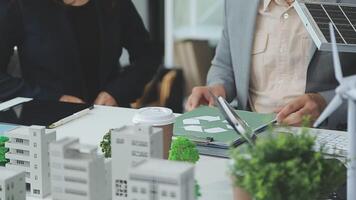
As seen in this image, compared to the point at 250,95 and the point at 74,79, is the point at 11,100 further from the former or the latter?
the point at 250,95

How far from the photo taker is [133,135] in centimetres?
116

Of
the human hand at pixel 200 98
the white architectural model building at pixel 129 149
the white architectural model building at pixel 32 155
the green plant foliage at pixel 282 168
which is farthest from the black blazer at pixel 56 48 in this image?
the green plant foliage at pixel 282 168

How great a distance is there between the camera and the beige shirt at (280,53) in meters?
2.12

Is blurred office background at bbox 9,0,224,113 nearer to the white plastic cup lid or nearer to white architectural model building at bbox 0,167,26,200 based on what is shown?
the white plastic cup lid

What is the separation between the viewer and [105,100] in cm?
250

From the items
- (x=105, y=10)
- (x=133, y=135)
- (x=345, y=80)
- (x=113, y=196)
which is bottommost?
(x=113, y=196)

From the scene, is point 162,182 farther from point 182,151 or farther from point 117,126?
point 117,126

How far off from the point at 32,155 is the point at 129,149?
274mm

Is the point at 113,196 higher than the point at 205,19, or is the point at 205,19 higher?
the point at 205,19

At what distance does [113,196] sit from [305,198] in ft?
1.32

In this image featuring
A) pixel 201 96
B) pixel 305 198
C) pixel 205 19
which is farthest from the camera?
pixel 205 19

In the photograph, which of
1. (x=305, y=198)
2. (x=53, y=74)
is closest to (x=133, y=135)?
(x=305, y=198)

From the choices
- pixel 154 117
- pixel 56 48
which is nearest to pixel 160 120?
pixel 154 117

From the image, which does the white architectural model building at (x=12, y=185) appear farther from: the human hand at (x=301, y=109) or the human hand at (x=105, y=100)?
the human hand at (x=105, y=100)
